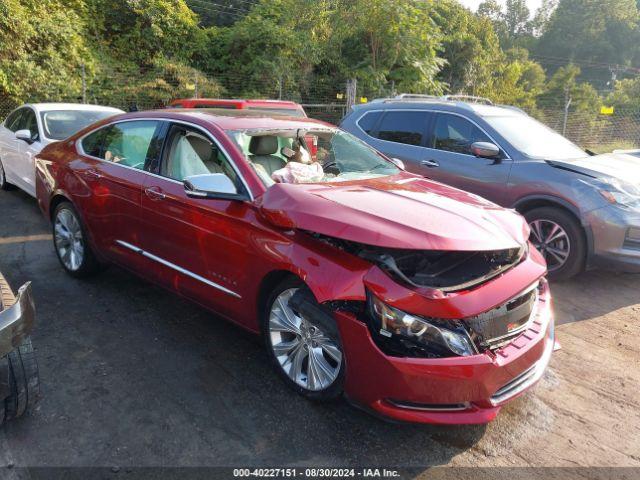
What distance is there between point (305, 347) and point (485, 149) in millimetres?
3453

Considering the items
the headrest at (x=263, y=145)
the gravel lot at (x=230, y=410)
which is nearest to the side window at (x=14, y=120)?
the gravel lot at (x=230, y=410)

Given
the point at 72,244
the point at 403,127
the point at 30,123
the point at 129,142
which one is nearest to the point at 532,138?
the point at 403,127

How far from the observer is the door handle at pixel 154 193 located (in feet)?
12.2

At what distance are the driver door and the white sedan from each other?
3815 millimetres

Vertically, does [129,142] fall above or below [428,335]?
above

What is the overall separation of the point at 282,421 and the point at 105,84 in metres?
15.2

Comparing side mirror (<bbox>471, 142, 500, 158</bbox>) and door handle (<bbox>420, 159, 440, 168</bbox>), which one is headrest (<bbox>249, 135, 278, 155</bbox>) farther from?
door handle (<bbox>420, 159, 440, 168</bbox>)

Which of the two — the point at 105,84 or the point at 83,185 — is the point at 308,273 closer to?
the point at 83,185

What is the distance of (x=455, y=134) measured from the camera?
604 centimetres

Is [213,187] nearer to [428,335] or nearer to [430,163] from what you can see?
[428,335]

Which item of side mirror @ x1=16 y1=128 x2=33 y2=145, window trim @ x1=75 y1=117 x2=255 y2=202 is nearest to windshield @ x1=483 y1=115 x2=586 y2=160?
window trim @ x1=75 y1=117 x2=255 y2=202

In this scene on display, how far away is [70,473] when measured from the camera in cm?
241

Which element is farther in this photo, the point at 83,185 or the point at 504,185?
the point at 504,185

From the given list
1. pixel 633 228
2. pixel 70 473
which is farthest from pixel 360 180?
pixel 633 228
